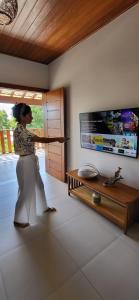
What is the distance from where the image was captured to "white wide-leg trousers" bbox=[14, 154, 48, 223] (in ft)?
5.79

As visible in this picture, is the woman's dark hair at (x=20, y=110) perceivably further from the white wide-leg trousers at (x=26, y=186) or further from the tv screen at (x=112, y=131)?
the tv screen at (x=112, y=131)

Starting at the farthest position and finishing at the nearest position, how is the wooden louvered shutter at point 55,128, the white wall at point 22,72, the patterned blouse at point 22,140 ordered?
the wooden louvered shutter at point 55,128 < the white wall at point 22,72 < the patterned blouse at point 22,140

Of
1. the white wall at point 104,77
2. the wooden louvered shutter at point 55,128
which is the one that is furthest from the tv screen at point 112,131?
the wooden louvered shutter at point 55,128

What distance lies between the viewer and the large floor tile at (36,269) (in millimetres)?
1189

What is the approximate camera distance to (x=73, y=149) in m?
3.00

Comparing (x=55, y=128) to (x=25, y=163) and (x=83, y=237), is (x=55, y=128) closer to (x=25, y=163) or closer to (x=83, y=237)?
(x=25, y=163)

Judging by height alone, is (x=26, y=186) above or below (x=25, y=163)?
below

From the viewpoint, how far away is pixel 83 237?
172cm

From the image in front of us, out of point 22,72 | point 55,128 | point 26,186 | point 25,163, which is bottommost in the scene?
point 26,186

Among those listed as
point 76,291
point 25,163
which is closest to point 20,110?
point 25,163

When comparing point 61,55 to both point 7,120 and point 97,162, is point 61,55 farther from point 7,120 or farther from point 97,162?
point 7,120

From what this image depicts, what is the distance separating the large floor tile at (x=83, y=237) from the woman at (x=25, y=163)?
1.48 feet

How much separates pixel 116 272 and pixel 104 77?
7.36 feet

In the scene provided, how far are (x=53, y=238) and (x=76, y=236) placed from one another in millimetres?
256
